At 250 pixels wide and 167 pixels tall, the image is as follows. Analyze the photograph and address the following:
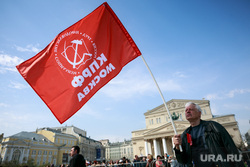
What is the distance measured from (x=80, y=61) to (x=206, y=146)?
4035 mm

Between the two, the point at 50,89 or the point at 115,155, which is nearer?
the point at 50,89

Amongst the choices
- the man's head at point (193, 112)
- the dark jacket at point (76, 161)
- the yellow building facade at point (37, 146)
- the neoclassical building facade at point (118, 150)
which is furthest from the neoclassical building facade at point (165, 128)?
the neoclassical building facade at point (118, 150)

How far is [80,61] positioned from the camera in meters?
4.72

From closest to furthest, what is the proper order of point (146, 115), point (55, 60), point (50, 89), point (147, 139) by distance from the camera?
point (50, 89) < point (55, 60) < point (147, 139) < point (146, 115)

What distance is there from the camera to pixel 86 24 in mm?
4871

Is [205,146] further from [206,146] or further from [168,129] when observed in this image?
[168,129]

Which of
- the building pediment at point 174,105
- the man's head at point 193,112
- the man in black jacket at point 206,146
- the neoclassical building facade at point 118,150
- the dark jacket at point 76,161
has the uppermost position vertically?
the building pediment at point 174,105

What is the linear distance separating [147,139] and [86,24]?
132 feet

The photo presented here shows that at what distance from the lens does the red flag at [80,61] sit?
4359 millimetres

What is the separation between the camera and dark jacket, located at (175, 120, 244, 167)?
1791 millimetres

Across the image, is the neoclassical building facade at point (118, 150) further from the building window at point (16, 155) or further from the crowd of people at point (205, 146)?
the crowd of people at point (205, 146)

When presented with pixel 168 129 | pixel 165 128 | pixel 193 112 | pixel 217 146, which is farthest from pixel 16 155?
pixel 217 146

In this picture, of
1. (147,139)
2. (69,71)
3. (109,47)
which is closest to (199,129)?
(109,47)

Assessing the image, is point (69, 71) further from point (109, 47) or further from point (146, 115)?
point (146, 115)
